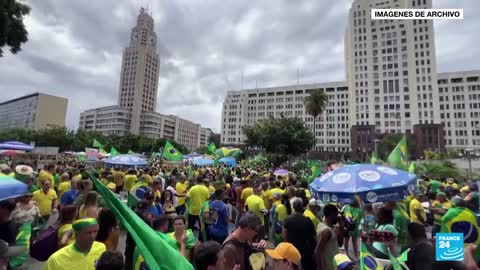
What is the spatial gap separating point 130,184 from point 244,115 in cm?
10666

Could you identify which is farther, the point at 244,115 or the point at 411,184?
the point at 244,115

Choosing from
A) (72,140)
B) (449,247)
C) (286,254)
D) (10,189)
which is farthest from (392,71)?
(10,189)

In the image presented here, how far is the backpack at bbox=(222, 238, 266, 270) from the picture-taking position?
298cm

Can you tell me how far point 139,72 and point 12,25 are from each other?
124m

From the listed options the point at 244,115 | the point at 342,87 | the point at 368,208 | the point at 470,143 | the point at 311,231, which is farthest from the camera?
the point at 244,115

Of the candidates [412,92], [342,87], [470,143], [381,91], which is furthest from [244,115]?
[470,143]

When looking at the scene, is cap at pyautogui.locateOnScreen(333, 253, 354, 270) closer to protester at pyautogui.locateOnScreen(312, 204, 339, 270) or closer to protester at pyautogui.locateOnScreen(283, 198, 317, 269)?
protester at pyautogui.locateOnScreen(312, 204, 339, 270)

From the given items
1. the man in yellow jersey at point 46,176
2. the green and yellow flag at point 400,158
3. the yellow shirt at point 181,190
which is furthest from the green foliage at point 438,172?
the man in yellow jersey at point 46,176

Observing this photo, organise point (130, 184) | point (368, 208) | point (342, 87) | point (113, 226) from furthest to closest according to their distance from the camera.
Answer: point (342, 87) < point (130, 184) < point (368, 208) < point (113, 226)

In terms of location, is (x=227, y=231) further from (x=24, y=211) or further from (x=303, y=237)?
(x=24, y=211)

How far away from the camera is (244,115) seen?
382ft

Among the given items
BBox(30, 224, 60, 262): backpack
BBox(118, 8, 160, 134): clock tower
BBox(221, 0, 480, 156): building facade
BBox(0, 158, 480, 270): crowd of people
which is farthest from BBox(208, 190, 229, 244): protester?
BBox(118, 8, 160, 134): clock tower

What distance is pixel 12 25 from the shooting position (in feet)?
37.0

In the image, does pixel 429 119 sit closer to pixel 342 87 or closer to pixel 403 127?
pixel 403 127
